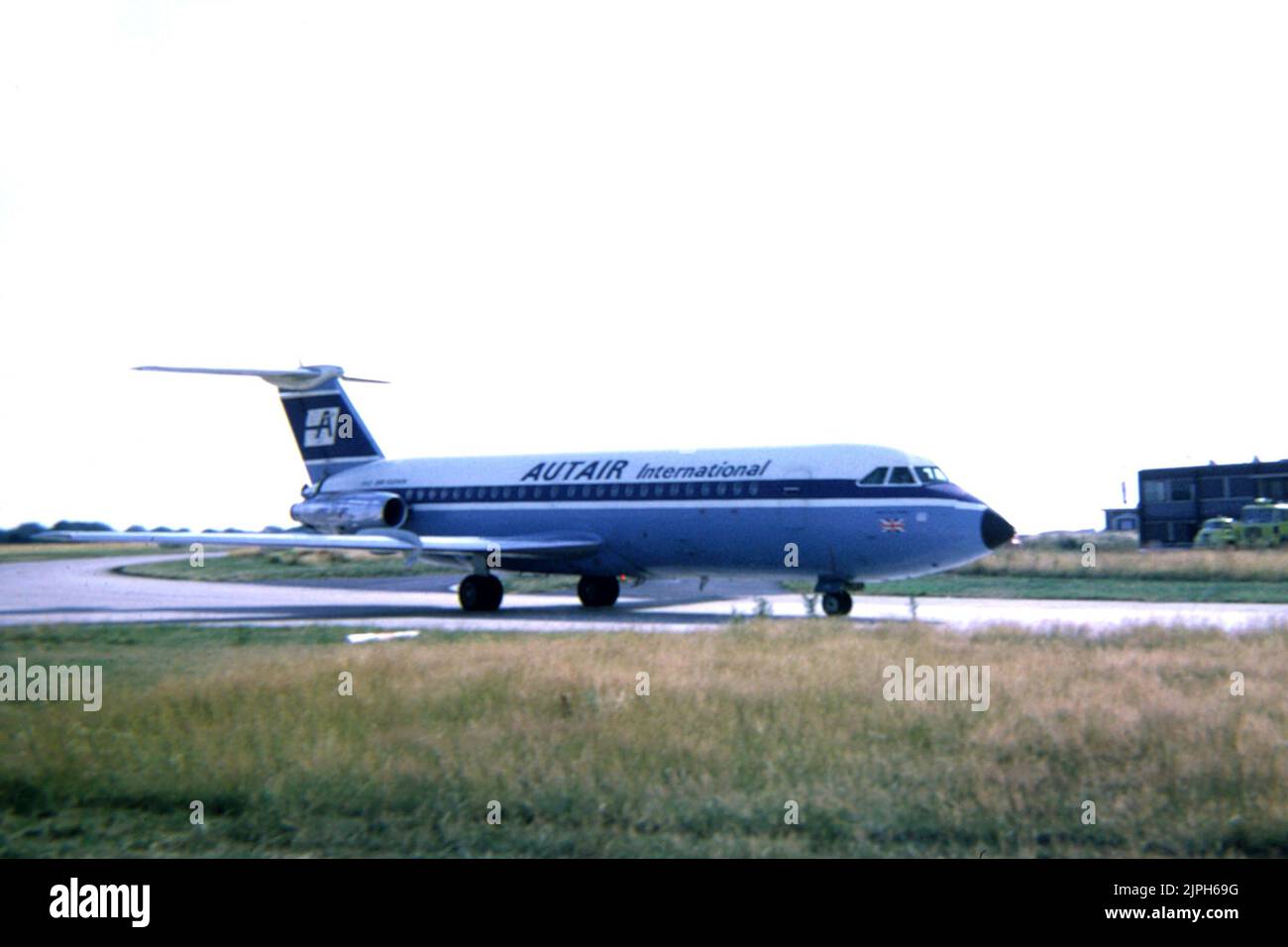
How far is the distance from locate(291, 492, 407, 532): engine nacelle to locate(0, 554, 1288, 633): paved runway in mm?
2010

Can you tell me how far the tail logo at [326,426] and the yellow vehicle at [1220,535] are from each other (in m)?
39.2

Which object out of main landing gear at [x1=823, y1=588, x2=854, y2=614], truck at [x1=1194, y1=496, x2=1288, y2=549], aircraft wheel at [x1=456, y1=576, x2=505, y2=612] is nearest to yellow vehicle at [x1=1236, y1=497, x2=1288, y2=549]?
truck at [x1=1194, y1=496, x2=1288, y2=549]

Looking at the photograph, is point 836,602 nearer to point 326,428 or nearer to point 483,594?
point 483,594

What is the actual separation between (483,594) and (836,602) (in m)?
8.47

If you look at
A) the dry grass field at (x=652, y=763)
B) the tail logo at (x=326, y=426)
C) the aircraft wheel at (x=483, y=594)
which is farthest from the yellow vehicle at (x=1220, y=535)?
the dry grass field at (x=652, y=763)

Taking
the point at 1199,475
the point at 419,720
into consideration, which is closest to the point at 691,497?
the point at 419,720

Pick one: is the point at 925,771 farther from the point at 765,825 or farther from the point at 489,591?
the point at 489,591

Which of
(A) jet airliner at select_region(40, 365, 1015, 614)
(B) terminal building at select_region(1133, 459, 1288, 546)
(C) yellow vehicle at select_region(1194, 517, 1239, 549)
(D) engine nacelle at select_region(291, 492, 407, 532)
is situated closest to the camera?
(A) jet airliner at select_region(40, 365, 1015, 614)

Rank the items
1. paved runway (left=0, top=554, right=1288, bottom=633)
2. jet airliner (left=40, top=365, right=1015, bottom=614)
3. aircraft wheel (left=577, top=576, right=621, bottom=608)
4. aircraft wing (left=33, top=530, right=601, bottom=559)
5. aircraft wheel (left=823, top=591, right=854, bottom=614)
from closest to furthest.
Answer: paved runway (left=0, top=554, right=1288, bottom=633) < jet airliner (left=40, top=365, right=1015, bottom=614) < aircraft wheel (left=823, top=591, right=854, bottom=614) < aircraft wing (left=33, top=530, right=601, bottom=559) < aircraft wheel (left=577, top=576, right=621, bottom=608)

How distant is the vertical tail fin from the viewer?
116 ft

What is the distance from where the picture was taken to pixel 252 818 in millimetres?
8398

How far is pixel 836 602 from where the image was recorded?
25766 millimetres

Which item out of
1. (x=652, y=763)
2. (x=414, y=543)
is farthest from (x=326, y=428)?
(x=652, y=763)

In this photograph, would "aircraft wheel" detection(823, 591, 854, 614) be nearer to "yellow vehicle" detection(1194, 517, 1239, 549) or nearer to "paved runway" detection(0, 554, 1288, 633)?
"paved runway" detection(0, 554, 1288, 633)
